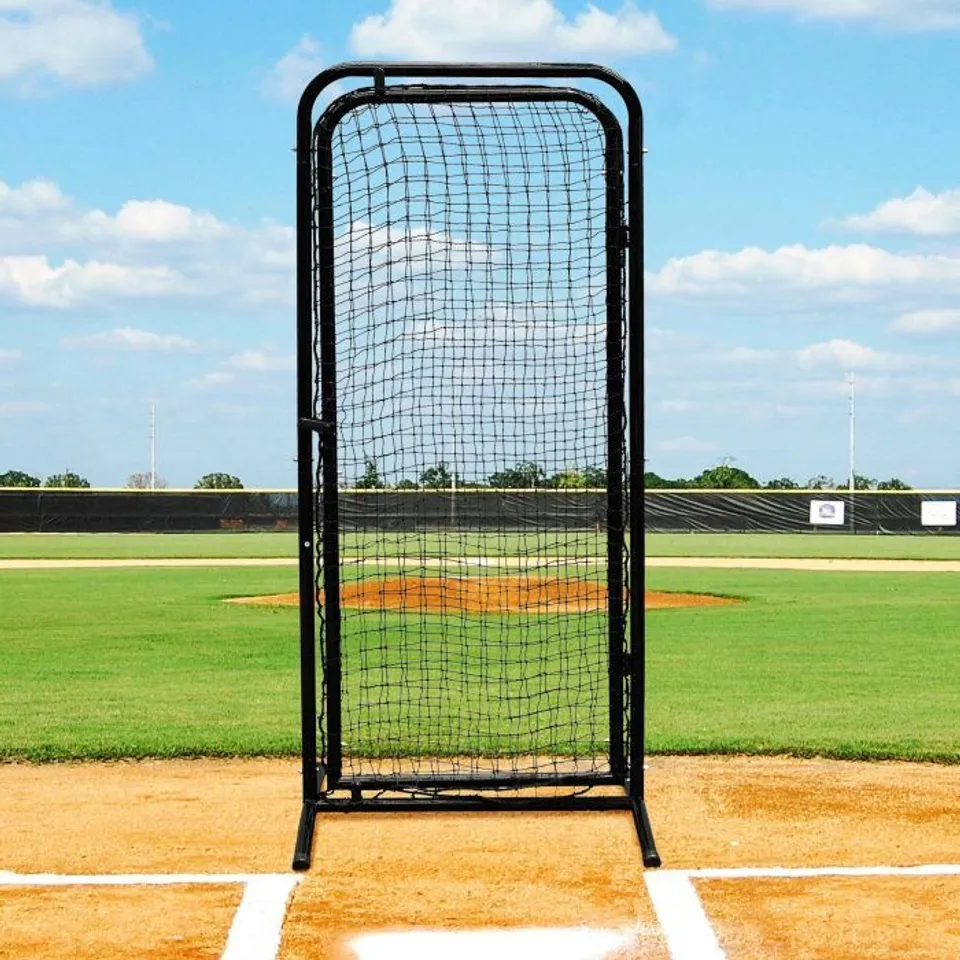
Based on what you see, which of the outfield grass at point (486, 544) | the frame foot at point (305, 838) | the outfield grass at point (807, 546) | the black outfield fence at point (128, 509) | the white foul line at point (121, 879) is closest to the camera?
the white foul line at point (121, 879)

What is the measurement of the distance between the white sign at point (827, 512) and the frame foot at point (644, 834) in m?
46.5

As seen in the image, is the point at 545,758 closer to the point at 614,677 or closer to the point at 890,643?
the point at 614,677

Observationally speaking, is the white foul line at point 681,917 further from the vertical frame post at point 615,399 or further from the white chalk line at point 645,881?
the vertical frame post at point 615,399

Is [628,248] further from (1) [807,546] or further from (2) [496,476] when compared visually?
(1) [807,546]

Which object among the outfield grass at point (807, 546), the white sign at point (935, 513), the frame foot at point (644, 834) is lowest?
the outfield grass at point (807, 546)

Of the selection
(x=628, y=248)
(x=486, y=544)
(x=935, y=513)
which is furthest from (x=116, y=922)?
(x=935, y=513)

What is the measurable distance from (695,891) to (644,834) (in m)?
0.59

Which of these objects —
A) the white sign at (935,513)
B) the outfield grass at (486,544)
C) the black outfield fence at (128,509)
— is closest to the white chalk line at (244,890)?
the outfield grass at (486,544)

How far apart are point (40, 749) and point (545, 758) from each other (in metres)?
2.95

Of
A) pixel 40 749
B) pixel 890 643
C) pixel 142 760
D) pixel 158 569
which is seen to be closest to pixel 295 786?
pixel 142 760

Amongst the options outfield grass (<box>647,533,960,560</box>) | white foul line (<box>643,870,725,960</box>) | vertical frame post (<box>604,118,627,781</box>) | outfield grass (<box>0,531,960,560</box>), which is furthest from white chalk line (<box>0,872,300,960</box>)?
outfield grass (<box>647,533,960,560</box>)

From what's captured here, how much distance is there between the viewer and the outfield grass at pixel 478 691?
8570 mm

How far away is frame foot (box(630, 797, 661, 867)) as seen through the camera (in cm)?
545

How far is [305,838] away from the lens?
5.65 metres
